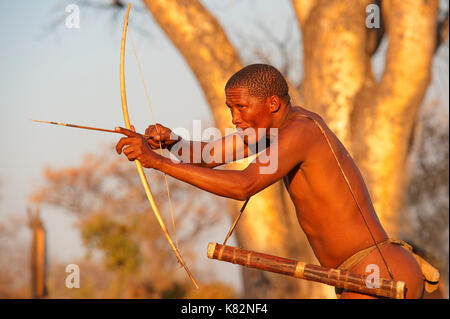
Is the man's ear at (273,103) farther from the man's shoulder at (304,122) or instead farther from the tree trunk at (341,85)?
the tree trunk at (341,85)

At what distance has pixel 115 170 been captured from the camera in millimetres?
24359

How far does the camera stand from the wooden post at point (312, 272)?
3158 millimetres

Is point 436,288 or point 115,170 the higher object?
point 115,170

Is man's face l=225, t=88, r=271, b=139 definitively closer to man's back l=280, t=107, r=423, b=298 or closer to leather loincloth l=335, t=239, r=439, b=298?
man's back l=280, t=107, r=423, b=298

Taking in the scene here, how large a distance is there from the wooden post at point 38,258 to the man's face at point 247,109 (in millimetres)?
10382

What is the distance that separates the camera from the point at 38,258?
1327 centimetres

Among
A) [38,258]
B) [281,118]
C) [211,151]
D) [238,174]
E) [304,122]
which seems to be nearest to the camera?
[238,174]

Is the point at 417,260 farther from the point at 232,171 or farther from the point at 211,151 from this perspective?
the point at 211,151

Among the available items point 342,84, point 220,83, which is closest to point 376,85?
point 342,84

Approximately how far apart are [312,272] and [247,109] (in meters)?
0.80
